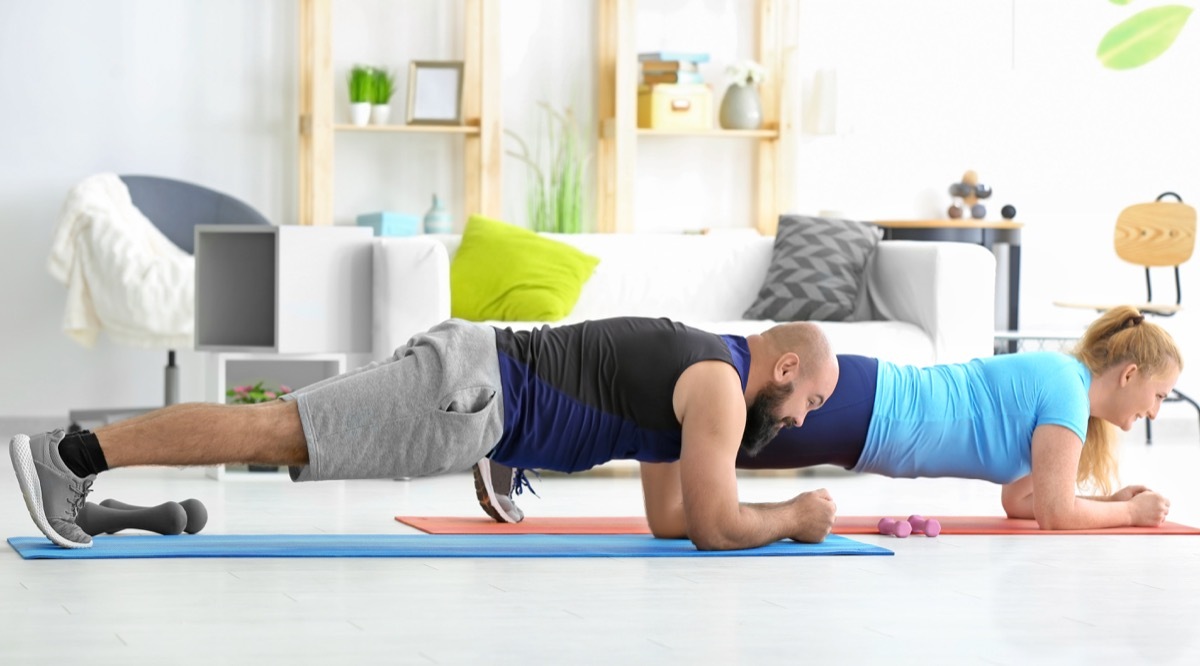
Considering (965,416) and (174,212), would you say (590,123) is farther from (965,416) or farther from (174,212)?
(965,416)

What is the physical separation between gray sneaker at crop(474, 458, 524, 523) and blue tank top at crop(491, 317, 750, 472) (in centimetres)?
45

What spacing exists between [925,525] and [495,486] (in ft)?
2.99

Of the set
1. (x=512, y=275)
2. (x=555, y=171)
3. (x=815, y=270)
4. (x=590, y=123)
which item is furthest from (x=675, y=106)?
(x=512, y=275)

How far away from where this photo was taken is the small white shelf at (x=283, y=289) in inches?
178

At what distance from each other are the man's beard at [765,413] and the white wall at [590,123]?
3819 mm

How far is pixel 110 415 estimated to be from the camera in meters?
5.94

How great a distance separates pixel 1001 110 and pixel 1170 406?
1500 mm

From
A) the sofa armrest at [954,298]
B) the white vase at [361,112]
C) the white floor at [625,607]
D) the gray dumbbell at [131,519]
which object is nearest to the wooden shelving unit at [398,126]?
the white vase at [361,112]

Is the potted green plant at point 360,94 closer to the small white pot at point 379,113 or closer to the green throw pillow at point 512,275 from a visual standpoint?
the small white pot at point 379,113

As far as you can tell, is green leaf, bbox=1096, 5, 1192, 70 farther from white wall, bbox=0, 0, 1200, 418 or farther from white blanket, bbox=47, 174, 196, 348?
white blanket, bbox=47, 174, 196, 348

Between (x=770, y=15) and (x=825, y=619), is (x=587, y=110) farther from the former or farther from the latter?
(x=825, y=619)

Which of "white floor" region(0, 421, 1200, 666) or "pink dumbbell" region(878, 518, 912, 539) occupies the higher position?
"white floor" region(0, 421, 1200, 666)

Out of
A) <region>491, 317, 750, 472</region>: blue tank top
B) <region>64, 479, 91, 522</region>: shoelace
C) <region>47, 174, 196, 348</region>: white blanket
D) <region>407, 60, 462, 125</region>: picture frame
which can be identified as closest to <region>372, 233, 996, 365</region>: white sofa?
<region>47, 174, 196, 348</region>: white blanket

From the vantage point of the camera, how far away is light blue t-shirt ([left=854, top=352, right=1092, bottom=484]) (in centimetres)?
329
